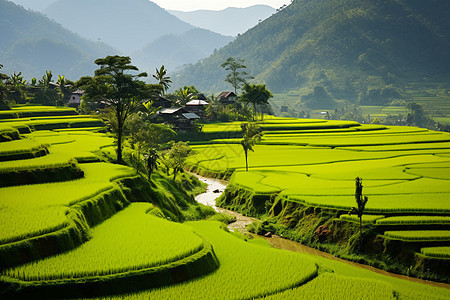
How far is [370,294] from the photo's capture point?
13.1 m

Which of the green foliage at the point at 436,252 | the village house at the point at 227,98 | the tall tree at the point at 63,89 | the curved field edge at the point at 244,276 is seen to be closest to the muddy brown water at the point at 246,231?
the green foliage at the point at 436,252

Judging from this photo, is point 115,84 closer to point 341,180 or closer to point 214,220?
point 214,220

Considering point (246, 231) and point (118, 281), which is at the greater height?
point (118, 281)

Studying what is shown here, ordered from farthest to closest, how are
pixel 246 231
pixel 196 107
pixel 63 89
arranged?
pixel 196 107, pixel 63 89, pixel 246 231

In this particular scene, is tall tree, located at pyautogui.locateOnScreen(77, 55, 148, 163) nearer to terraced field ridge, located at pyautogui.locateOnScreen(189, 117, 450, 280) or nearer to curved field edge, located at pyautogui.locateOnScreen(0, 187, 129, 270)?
curved field edge, located at pyautogui.locateOnScreen(0, 187, 129, 270)

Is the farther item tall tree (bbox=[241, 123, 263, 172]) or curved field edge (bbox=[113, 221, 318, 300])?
tall tree (bbox=[241, 123, 263, 172])

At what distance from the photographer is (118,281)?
39.6ft

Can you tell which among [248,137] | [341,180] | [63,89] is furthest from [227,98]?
[341,180]

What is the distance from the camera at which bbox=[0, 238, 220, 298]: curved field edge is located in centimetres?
1106

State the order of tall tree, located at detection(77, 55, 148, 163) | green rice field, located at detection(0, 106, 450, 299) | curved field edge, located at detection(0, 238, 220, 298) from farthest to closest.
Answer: tall tree, located at detection(77, 55, 148, 163)
green rice field, located at detection(0, 106, 450, 299)
curved field edge, located at detection(0, 238, 220, 298)

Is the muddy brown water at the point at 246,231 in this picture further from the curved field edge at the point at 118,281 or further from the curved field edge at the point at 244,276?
the curved field edge at the point at 118,281

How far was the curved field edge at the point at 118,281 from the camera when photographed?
1106 centimetres

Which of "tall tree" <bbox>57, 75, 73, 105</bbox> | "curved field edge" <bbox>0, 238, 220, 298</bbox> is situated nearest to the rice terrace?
"curved field edge" <bbox>0, 238, 220, 298</bbox>

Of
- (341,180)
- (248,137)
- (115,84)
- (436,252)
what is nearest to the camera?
(436,252)
